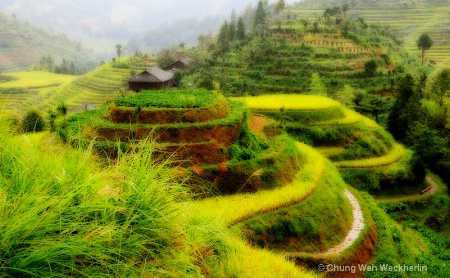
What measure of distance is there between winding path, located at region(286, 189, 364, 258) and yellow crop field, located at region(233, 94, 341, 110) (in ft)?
31.4

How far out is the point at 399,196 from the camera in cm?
2050

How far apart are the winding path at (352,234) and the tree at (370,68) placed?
24386mm

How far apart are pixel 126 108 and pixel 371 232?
28.2 feet

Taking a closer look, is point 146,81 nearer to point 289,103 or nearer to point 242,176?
point 289,103

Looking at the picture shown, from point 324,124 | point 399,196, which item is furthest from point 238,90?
point 399,196

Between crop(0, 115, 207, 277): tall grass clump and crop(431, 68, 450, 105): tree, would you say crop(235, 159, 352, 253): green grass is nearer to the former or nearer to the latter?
crop(0, 115, 207, 277): tall grass clump

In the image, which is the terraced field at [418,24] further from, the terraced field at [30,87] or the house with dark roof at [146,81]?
the terraced field at [30,87]

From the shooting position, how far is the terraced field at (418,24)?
50812 mm

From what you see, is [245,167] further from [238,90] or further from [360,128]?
[238,90]

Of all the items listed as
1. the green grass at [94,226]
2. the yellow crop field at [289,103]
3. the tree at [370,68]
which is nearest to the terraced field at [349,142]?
the yellow crop field at [289,103]

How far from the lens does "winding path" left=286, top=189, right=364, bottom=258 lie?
9473 mm

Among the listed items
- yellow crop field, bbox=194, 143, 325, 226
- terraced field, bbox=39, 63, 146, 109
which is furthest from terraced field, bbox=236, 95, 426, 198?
terraced field, bbox=39, 63, 146, 109

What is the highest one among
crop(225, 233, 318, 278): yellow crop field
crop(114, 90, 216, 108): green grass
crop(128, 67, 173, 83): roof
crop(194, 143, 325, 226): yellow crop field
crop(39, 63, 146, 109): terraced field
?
crop(114, 90, 216, 108): green grass

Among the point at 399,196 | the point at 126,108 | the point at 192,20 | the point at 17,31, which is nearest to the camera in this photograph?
the point at 126,108
